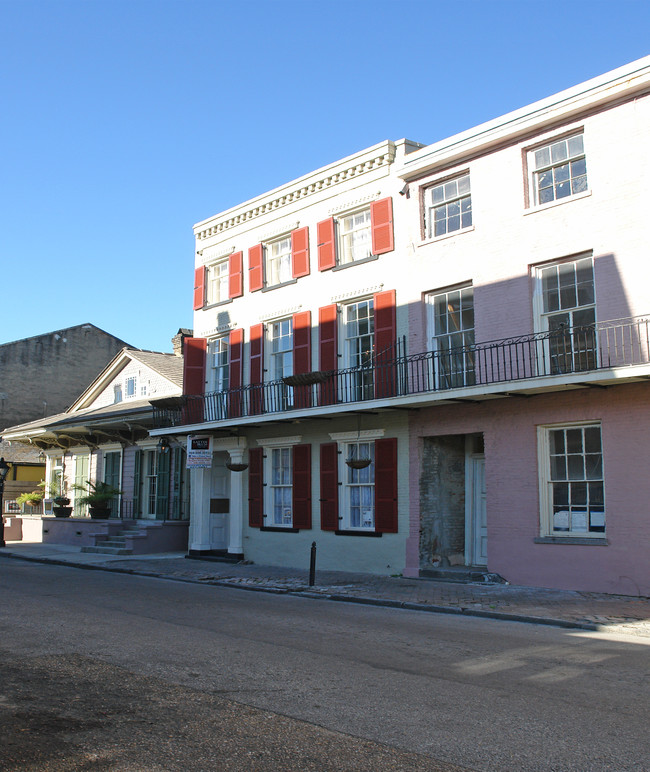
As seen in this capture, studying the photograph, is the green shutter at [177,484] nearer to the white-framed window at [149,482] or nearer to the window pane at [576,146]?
the white-framed window at [149,482]

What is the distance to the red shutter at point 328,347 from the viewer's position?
17.6 m

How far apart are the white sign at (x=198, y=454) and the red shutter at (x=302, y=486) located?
6.83 feet

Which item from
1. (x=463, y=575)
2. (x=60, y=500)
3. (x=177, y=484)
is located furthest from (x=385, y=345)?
(x=60, y=500)

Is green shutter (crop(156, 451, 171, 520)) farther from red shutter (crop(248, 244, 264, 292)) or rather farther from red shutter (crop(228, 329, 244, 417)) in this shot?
red shutter (crop(248, 244, 264, 292))

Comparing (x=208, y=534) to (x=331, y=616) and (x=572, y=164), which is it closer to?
(x=331, y=616)

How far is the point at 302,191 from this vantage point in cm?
1934

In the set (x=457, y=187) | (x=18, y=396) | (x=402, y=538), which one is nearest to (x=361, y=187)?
(x=457, y=187)

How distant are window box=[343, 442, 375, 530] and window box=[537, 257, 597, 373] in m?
4.83

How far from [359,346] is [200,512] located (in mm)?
6855

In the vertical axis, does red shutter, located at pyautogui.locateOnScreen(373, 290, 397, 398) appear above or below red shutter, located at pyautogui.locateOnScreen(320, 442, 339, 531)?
above

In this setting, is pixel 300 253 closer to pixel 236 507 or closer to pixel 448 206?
pixel 448 206

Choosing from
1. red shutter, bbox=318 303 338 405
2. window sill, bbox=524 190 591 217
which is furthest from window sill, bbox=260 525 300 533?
window sill, bbox=524 190 591 217

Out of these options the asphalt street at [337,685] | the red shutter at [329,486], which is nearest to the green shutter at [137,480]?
the red shutter at [329,486]

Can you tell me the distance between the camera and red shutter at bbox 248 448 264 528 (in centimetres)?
1952
